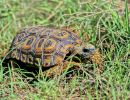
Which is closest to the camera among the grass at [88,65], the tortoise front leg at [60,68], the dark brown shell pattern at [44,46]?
the grass at [88,65]

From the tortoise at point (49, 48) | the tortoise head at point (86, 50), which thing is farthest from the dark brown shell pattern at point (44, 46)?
the tortoise head at point (86, 50)

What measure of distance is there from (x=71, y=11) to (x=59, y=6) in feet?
1.15

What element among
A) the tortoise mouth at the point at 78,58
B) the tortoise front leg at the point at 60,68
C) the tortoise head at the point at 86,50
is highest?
the tortoise head at the point at 86,50

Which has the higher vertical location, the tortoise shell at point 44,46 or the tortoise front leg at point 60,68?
the tortoise shell at point 44,46

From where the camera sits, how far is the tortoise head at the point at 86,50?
4.50 metres

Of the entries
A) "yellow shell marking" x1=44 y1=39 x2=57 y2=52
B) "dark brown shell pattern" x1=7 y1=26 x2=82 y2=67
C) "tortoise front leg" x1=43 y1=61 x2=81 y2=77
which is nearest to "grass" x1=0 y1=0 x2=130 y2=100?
"tortoise front leg" x1=43 y1=61 x2=81 y2=77

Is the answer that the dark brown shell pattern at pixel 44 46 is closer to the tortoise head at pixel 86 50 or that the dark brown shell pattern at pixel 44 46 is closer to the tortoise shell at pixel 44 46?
the tortoise shell at pixel 44 46

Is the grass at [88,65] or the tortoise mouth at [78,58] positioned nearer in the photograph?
the grass at [88,65]

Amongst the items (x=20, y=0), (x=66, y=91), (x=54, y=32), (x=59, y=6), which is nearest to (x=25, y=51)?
(x=54, y=32)

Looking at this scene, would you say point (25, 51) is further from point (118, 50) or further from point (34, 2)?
point (34, 2)

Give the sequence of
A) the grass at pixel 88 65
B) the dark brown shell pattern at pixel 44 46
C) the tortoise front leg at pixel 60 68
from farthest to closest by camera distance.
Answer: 1. the dark brown shell pattern at pixel 44 46
2. the tortoise front leg at pixel 60 68
3. the grass at pixel 88 65

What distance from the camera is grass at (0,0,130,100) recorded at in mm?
4180

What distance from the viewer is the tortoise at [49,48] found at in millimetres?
4562

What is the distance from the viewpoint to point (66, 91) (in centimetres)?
430
